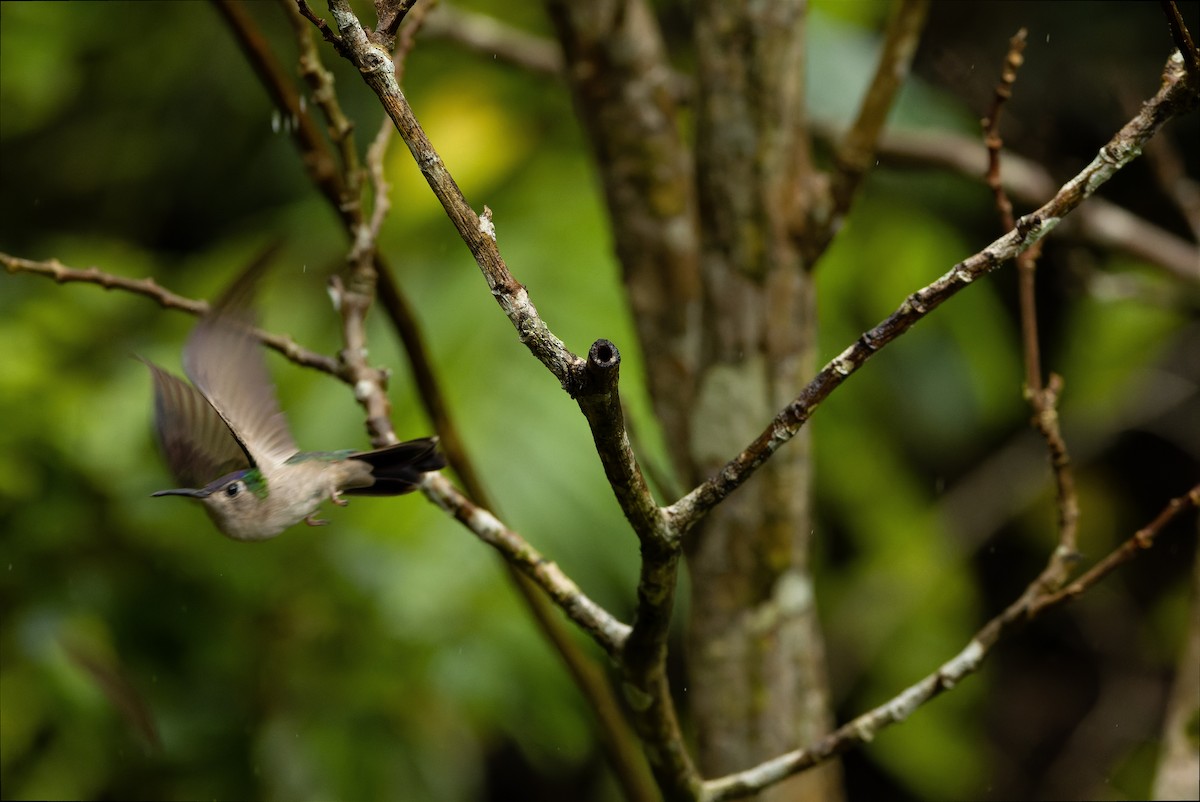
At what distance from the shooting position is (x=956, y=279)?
0.78 meters

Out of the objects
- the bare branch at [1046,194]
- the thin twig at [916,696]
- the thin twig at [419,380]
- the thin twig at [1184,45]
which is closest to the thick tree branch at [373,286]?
the thin twig at [419,380]

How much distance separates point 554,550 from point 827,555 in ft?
5.30

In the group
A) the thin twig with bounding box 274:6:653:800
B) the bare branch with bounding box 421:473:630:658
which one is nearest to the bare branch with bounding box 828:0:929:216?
the thin twig with bounding box 274:6:653:800

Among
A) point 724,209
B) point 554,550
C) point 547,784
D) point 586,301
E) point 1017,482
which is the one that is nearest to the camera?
point 724,209

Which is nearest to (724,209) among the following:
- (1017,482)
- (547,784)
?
(1017,482)

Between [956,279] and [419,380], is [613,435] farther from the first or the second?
[419,380]

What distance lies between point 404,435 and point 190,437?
1.35m

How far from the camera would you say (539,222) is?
3363 mm

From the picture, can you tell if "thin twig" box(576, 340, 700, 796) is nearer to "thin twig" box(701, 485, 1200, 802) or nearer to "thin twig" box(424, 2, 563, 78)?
"thin twig" box(701, 485, 1200, 802)

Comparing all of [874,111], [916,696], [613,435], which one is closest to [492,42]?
[874,111]

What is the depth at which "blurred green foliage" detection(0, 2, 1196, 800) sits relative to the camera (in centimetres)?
201

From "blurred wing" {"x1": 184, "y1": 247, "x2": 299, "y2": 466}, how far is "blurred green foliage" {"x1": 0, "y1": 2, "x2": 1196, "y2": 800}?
2.26 ft

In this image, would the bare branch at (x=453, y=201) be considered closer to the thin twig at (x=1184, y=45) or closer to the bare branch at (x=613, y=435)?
the bare branch at (x=613, y=435)

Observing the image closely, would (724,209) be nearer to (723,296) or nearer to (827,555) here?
(723,296)
